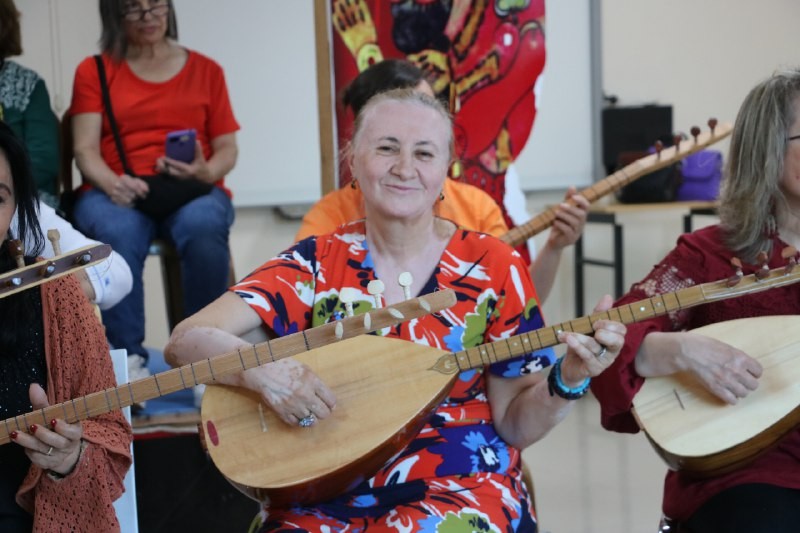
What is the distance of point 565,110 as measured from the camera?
4.97m

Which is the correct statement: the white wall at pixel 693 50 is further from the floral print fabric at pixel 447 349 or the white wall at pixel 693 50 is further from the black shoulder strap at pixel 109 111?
the floral print fabric at pixel 447 349


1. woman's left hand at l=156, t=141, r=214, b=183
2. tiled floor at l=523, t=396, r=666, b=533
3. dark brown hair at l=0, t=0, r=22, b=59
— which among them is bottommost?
tiled floor at l=523, t=396, r=666, b=533

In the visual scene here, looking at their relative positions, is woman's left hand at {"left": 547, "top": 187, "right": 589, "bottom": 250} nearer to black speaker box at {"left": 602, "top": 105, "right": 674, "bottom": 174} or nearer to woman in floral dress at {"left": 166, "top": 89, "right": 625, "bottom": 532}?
woman in floral dress at {"left": 166, "top": 89, "right": 625, "bottom": 532}

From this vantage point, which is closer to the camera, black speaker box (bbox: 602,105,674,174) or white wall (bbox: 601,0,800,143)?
black speaker box (bbox: 602,105,674,174)

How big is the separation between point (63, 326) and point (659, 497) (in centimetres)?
203

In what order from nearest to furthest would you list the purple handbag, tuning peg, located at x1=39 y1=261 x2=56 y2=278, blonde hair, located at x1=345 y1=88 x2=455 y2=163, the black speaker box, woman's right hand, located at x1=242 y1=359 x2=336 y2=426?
tuning peg, located at x1=39 y1=261 x2=56 y2=278
woman's right hand, located at x1=242 y1=359 x2=336 y2=426
blonde hair, located at x1=345 y1=88 x2=455 y2=163
the purple handbag
the black speaker box

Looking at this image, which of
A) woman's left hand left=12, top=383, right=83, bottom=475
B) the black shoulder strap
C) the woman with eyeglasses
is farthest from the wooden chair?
woman's left hand left=12, top=383, right=83, bottom=475

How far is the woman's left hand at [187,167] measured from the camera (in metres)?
2.98

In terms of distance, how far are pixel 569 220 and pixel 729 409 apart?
841 mm

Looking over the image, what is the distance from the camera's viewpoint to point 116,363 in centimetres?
187

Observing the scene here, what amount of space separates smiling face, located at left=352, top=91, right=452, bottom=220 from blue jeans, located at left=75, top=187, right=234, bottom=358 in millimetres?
1187

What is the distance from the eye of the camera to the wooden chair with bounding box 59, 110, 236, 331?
10.0 ft

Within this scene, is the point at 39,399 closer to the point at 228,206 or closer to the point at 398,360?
Answer: the point at 398,360

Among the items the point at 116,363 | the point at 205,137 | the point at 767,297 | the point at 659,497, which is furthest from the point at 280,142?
the point at 767,297
